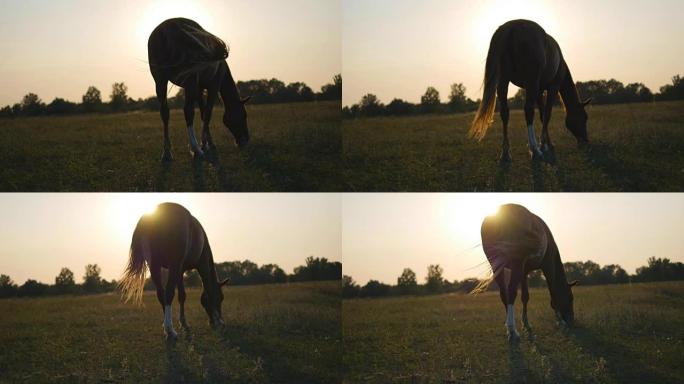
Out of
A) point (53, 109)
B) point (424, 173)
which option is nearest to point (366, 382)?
point (424, 173)

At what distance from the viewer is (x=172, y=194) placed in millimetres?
6609

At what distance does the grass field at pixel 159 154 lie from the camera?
21.9ft

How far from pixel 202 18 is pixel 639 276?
3.92m

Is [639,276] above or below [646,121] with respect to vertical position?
below

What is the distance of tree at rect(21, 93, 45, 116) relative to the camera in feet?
23.0

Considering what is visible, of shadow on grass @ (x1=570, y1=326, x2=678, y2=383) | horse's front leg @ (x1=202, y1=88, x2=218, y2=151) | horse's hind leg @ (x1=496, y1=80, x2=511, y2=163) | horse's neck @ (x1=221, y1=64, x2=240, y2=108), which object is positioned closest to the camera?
shadow on grass @ (x1=570, y1=326, x2=678, y2=383)

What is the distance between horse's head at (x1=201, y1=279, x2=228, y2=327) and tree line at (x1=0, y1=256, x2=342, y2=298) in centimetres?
12

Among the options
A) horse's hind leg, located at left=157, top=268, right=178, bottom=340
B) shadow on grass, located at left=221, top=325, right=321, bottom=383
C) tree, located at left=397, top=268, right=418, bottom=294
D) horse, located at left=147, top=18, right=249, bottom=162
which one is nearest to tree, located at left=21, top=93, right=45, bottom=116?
horse, located at left=147, top=18, right=249, bottom=162

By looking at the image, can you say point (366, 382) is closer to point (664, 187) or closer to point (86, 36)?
point (664, 187)

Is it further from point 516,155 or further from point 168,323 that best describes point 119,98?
point 516,155

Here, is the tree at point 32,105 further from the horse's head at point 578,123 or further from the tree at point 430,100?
the horse's head at point 578,123

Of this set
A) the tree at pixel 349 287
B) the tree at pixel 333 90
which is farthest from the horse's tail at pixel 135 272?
the tree at pixel 333 90

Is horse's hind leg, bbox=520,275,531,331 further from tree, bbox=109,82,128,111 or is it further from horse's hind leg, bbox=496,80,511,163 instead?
tree, bbox=109,82,128,111

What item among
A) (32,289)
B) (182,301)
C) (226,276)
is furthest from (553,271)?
(32,289)
